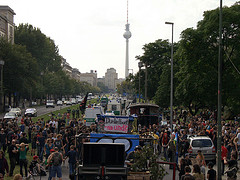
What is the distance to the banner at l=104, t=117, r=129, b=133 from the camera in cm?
1951

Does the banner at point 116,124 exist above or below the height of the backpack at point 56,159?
above

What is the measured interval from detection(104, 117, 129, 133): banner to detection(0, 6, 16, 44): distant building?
74.6 meters

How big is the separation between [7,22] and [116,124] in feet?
262

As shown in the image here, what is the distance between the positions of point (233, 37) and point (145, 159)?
88.4 feet

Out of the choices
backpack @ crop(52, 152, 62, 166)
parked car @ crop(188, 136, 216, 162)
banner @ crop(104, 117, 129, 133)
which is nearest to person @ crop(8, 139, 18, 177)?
backpack @ crop(52, 152, 62, 166)

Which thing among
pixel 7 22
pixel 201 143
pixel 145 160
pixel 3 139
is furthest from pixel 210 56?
pixel 7 22

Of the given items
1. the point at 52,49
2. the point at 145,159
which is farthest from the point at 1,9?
the point at 145,159

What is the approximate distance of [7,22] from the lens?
93.4 m

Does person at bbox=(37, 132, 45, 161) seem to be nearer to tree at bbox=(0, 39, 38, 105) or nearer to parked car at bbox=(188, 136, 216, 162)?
parked car at bbox=(188, 136, 216, 162)

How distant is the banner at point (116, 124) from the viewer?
19.5 metres

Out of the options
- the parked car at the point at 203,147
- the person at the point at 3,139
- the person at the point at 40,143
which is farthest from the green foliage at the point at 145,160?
the person at the point at 3,139

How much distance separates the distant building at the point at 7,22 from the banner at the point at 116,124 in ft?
245

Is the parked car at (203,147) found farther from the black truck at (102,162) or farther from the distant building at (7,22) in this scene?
the distant building at (7,22)

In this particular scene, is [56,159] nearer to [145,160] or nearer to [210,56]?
[145,160]
